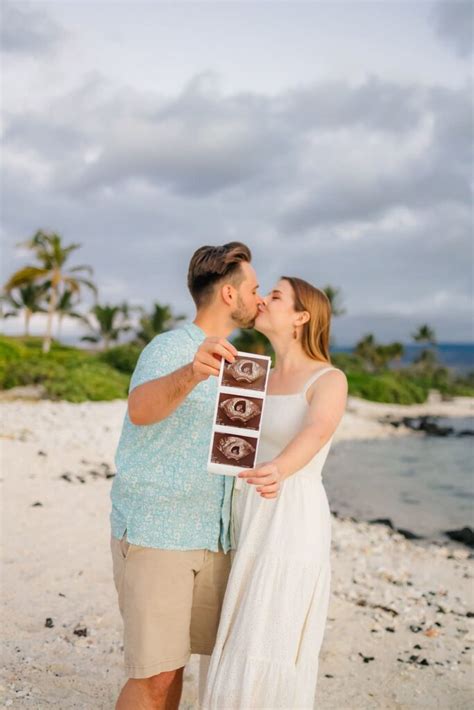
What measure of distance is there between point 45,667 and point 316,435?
3.06m

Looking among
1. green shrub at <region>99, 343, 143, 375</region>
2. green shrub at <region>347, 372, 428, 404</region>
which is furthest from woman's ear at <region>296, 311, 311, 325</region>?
green shrub at <region>347, 372, 428, 404</region>

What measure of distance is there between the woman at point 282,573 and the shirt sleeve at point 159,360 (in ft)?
1.75

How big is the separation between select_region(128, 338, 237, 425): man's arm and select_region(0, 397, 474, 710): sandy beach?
2345 mm

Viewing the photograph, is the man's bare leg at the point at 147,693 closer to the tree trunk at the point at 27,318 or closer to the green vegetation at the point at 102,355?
the green vegetation at the point at 102,355

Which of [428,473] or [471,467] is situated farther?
[471,467]

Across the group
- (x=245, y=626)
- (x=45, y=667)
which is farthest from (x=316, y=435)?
(x=45, y=667)

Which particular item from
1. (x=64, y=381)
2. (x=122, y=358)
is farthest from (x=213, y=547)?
(x=122, y=358)

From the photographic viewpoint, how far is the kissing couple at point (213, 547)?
2.98 meters

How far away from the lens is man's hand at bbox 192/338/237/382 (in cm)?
267

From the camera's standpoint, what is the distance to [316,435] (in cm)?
295

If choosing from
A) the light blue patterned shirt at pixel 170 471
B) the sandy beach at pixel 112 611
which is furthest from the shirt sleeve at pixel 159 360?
the sandy beach at pixel 112 611

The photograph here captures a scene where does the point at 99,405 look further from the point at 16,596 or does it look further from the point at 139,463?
the point at 139,463

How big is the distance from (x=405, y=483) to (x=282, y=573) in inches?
626

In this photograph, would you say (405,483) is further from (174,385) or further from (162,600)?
(174,385)
